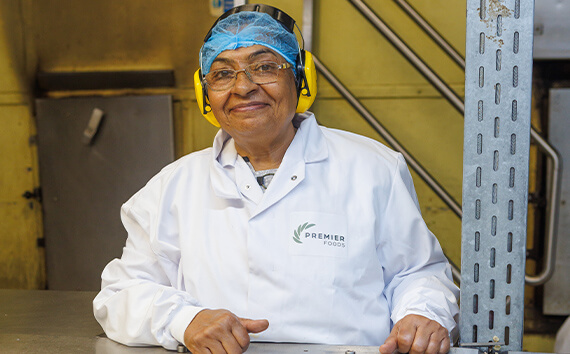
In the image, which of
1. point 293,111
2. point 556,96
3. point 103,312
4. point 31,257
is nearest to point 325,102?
point 556,96

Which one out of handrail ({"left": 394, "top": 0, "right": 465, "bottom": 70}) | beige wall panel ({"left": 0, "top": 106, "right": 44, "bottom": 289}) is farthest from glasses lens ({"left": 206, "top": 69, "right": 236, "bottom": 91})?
beige wall panel ({"left": 0, "top": 106, "right": 44, "bottom": 289})

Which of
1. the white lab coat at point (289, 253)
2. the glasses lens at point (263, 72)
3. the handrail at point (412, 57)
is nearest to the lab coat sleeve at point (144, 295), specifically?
the white lab coat at point (289, 253)

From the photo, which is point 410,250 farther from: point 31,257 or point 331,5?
point 31,257

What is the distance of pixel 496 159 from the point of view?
0.87 m

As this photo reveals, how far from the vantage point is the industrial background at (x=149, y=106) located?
9.22 feet

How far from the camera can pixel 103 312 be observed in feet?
4.08

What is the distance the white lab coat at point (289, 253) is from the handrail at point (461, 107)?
1.20 meters

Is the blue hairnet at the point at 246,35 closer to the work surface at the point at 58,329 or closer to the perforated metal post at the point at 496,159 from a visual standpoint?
the perforated metal post at the point at 496,159

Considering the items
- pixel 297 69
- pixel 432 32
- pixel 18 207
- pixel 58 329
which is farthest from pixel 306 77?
pixel 18 207

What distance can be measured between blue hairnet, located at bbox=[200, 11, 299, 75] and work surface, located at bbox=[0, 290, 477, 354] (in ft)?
2.26

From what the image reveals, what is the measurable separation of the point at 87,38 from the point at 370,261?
2.73 m

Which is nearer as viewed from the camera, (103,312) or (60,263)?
(103,312)

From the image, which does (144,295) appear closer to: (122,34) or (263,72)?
(263,72)

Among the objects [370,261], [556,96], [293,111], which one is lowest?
[370,261]
